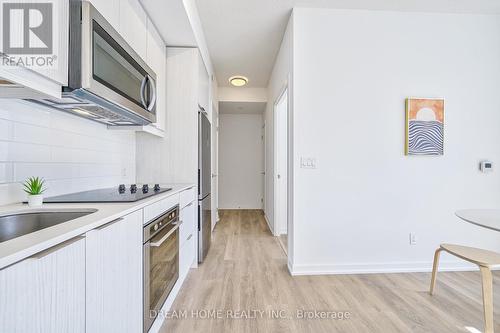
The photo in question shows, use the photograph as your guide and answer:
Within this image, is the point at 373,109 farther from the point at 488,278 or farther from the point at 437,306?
the point at 437,306

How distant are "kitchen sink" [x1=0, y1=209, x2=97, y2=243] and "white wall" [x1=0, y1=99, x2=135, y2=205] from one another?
20 centimetres

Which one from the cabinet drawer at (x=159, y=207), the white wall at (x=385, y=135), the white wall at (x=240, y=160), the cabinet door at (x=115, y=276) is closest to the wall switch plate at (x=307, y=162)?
the white wall at (x=385, y=135)

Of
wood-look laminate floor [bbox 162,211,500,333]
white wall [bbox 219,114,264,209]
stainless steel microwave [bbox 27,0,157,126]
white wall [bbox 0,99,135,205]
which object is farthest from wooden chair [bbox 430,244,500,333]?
white wall [bbox 219,114,264,209]

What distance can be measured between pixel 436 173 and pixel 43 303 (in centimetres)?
316

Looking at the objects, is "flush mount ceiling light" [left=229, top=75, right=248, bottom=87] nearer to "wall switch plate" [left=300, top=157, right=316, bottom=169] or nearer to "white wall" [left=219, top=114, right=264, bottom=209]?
"white wall" [left=219, top=114, right=264, bottom=209]

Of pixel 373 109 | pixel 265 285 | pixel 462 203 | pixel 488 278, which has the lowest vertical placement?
pixel 265 285

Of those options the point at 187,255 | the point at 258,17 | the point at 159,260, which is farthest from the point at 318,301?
the point at 258,17

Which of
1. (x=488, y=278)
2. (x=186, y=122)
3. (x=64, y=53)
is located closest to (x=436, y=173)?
(x=488, y=278)

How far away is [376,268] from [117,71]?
283 centimetres

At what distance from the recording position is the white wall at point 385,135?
2.35 m

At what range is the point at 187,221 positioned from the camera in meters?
2.15

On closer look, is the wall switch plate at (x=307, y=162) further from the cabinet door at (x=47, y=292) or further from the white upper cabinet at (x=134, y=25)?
the cabinet door at (x=47, y=292)

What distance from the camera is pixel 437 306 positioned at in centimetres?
180

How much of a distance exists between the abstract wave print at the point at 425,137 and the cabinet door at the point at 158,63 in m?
2.56
